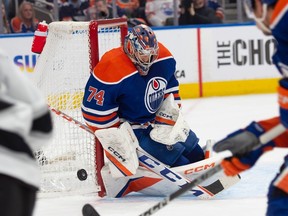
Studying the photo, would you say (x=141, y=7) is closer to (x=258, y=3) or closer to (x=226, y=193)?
(x=226, y=193)

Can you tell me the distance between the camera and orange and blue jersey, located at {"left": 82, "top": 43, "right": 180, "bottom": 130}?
3.88m

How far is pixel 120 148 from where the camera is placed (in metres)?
3.93

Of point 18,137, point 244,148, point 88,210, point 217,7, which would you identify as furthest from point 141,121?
point 217,7

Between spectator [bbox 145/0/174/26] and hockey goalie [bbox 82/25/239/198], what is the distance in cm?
339

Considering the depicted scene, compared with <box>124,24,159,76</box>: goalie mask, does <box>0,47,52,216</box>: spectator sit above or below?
above

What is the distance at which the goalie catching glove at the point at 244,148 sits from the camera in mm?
2441

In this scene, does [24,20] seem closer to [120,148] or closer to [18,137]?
[120,148]

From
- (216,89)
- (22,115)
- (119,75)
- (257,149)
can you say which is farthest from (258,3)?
(216,89)

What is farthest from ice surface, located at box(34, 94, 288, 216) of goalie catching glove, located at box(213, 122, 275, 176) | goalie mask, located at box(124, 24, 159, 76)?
goalie catching glove, located at box(213, 122, 275, 176)

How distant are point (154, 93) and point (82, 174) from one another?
0.56 metres

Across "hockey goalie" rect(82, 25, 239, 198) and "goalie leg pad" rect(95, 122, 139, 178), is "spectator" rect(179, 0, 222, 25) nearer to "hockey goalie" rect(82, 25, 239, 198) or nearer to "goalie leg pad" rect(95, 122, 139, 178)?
"hockey goalie" rect(82, 25, 239, 198)

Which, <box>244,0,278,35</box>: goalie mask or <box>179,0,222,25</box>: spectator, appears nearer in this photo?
<box>244,0,278,35</box>: goalie mask

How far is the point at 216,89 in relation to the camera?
24.4ft

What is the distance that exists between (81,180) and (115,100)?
53 cm
